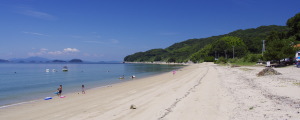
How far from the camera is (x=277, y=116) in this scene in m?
7.29

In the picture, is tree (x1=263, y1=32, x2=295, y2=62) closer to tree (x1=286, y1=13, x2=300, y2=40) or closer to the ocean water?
the ocean water

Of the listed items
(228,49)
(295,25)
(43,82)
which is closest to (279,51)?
(43,82)

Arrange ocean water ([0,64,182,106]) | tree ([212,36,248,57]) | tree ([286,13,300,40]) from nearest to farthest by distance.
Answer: ocean water ([0,64,182,106]) < tree ([286,13,300,40]) < tree ([212,36,248,57])

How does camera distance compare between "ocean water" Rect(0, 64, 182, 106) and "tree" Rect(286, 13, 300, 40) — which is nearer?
"ocean water" Rect(0, 64, 182, 106)

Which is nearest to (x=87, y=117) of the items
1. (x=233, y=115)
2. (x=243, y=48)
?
(x=233, y=115)

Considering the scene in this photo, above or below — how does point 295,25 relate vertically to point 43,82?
above

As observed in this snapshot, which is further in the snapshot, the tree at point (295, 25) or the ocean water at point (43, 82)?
the tree at point (295, 25)

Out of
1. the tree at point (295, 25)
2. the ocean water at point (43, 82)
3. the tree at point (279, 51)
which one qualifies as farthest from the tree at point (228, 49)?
the tree at point (279, 51)

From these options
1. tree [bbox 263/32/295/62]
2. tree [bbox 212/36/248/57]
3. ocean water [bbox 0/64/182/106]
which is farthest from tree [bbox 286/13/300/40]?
ocean water [bbox 0/64/182/106]

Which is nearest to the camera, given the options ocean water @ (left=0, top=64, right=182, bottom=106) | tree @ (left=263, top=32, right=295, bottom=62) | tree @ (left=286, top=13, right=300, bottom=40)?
ocean water @ (left=0, top=64, right=182, bottom=106)

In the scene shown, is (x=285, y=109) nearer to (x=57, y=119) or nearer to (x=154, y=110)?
(x=154, y=110)

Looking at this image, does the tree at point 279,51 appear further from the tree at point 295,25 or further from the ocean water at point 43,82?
the tree at point 295,25

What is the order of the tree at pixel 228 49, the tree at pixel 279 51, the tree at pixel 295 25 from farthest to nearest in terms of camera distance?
the tree at pixel 228 49 < the tree at pixel 295 25 < the tree at pixel 279 51

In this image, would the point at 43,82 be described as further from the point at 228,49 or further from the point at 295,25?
the point at 228,49
